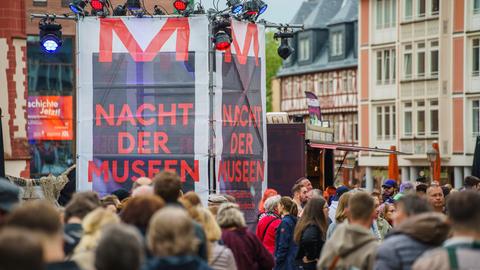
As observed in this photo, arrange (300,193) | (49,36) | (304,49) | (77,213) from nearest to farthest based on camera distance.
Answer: (77,213) → (300,193) → (49,36) → (304,49)

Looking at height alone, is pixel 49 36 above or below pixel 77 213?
above

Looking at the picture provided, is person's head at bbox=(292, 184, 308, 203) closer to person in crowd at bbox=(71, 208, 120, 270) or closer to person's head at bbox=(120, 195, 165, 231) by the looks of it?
person's head at bbox=(120, 195, 165, 231)

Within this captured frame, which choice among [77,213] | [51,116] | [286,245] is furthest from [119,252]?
[51,116]

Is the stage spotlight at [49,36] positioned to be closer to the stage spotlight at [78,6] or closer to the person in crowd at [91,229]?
the stage spotlight at [78,6]

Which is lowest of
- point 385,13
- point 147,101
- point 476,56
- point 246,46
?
point 147,101

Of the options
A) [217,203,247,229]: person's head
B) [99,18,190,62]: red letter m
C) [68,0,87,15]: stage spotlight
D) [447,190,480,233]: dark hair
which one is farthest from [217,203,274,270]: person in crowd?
[68,0,87,15]: stage spotlight

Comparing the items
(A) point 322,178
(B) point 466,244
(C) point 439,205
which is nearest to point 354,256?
(B) point 466,244

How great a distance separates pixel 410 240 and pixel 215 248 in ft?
6.94

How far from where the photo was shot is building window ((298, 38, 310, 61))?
89812 millimetres

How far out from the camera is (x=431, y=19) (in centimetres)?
6444

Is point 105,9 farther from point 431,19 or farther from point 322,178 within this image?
point 431,19

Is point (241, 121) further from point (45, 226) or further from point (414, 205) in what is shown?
point (45, 226)

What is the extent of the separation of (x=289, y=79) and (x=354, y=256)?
3241 inches

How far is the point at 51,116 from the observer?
62.5 metres
